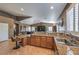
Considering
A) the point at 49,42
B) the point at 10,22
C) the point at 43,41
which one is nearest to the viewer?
the point at 10,22

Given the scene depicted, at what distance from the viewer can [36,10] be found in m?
2.41

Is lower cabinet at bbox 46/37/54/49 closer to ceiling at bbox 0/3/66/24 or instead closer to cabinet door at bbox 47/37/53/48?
cabinet door at bbox 47/37/53/48

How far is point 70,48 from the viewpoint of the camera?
2098mm

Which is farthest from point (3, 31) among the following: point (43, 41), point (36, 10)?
point (43, 41)

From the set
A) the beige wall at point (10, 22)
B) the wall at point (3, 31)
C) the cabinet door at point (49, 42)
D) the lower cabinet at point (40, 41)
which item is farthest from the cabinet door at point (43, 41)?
the wall at point (3, 31)

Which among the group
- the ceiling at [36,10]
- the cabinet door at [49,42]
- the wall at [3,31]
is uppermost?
the ceiling at [36,10]

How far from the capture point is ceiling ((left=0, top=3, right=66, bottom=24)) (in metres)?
2.33

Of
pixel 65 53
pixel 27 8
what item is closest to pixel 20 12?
pixel 27 8

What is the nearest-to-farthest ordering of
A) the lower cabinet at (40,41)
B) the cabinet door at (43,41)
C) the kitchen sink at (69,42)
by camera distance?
the kitchen sink at (69,42)
the lower cabinet at (40,41)
the cabinet door at (43,41)

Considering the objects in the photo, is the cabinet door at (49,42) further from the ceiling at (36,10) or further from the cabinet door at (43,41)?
the ceiling at (36,10)

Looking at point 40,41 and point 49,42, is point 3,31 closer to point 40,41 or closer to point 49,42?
point 40,41

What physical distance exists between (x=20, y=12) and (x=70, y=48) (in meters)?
1.22

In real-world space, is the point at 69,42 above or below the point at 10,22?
below

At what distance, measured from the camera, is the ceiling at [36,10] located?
7.65ft
